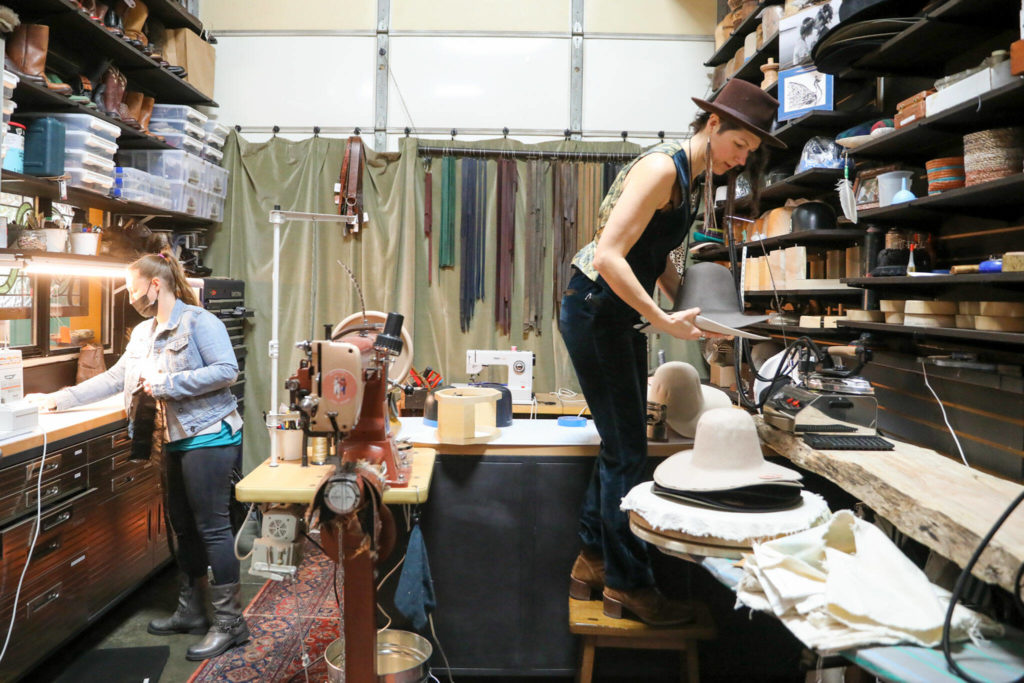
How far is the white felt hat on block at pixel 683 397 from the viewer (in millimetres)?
2439

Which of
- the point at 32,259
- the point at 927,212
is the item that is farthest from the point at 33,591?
the point at 927,212

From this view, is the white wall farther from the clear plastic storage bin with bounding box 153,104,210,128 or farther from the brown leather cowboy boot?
the brown leather cowboy boot

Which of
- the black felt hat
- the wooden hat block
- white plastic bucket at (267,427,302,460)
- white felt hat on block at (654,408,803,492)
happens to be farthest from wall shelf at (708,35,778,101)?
white plastic bucket at (267,427,302,460)

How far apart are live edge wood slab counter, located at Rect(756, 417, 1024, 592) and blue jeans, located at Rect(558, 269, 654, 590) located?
0.48 metres

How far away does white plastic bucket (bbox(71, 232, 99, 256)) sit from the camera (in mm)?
3270

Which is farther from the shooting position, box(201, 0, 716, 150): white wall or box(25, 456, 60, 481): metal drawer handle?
box(201, 0, 716, 150): white wall

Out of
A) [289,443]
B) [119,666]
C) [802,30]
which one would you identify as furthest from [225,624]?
[802,30]

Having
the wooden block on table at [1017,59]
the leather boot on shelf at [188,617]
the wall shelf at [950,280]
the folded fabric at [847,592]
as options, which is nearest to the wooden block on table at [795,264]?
the wall shelf at [950,280]

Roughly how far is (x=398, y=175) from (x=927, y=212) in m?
3.30

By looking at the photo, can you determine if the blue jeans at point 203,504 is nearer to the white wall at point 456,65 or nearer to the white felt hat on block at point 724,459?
the white felt hat on block at point 724,459

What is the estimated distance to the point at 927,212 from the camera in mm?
2500

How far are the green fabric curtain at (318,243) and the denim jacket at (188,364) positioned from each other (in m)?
1.93

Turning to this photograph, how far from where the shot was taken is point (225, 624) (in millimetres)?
2887

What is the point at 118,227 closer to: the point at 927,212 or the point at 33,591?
the point at 33,591
